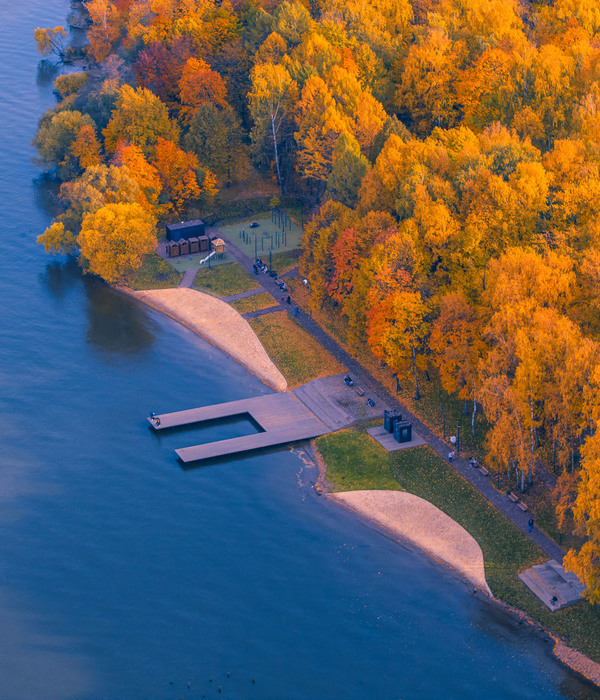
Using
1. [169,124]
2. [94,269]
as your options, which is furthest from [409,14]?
[94,269]

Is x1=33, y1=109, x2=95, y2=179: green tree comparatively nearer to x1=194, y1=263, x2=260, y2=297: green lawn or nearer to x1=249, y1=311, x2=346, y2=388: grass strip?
x1=194, y1=263, x2=260, y2=297: green lawn

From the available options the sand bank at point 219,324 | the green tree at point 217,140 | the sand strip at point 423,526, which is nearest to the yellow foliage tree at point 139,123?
the green tree at point 217,140

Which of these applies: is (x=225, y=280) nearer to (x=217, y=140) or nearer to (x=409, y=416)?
(x=217, y=140)

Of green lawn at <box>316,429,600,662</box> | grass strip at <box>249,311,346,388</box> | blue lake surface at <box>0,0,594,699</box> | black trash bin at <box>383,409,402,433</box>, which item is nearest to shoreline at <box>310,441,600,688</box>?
green lawn at <box>316,429,600,662</box>

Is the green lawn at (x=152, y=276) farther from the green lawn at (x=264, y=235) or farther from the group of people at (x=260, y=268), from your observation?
the green lawn at (x=264, y=235)

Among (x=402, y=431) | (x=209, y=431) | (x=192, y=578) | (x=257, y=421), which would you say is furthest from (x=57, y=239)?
(x=192, y=578)
